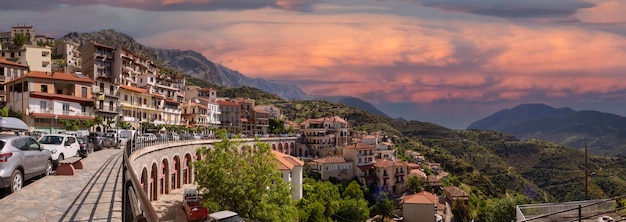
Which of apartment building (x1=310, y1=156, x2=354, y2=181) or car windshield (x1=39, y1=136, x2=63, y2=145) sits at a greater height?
car windshield (x1=39, y1=136, x2=63, y2=145)

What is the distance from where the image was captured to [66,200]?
39.7 feet

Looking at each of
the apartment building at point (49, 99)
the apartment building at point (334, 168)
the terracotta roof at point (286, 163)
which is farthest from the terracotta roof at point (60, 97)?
the apartment building at point (334, 168)

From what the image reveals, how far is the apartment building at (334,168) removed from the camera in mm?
84500

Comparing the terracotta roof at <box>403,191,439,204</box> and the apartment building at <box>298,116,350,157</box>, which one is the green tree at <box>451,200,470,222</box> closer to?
the terracotta roof at <box>403,191,439,204</box>

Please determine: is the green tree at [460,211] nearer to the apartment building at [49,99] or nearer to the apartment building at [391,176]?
the apartment building at [391,176]

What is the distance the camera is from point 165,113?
79.0m

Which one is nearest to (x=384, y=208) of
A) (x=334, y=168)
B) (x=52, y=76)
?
(x=334, y=168)

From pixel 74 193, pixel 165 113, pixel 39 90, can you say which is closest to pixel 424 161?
pixel 165 113

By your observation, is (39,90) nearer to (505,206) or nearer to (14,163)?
(14,163)

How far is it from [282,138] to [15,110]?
48.9 m

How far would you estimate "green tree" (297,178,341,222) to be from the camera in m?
52.5

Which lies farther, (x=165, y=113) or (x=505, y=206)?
(x=165, y=113)

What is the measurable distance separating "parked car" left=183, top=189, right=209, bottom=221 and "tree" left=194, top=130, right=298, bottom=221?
0.78 m

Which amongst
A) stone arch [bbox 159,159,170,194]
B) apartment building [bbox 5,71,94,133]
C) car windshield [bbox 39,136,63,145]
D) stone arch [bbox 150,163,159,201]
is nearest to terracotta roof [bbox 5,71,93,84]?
apartment building [bbox 5,71,94,133]
